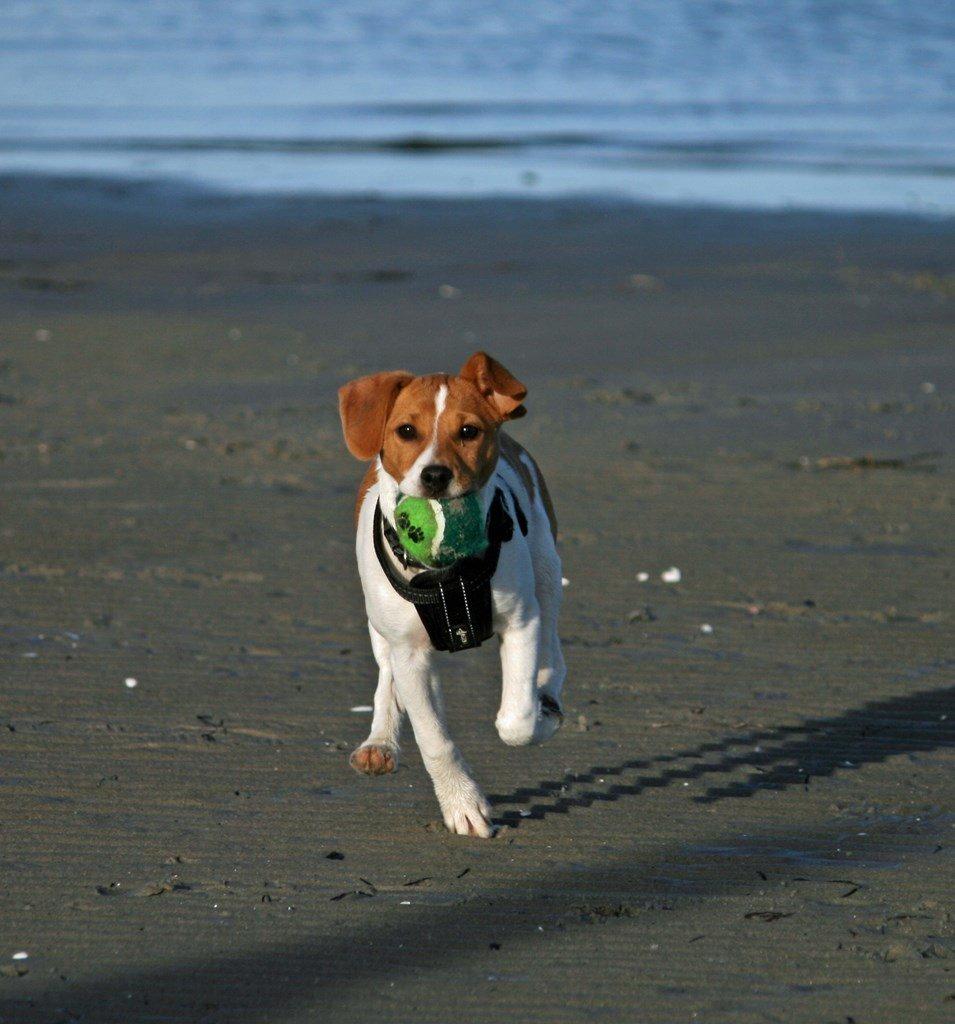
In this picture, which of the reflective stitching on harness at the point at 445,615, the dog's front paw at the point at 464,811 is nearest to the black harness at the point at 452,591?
the reflective stitching on harness at the point at 445,615

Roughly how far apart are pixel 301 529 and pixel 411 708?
343cm

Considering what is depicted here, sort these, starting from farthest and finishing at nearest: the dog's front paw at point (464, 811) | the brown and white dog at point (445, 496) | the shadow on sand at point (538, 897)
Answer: the dog's front paw at point (464, 811) → the brown and white dog at point (445, 496) → the shadow on sand at point (538, 897)

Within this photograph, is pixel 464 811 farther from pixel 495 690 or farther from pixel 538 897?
pixel 495 690

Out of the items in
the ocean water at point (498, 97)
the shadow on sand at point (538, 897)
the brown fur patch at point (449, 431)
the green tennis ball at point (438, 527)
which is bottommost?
the shadow on sand at point (538, 897)

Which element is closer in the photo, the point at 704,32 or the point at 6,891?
the point at 6,891

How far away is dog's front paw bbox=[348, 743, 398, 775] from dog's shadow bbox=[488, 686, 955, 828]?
324mm

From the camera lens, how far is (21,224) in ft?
61.4

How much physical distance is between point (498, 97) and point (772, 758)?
2953cm

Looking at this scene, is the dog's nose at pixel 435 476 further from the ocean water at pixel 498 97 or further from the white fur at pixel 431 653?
the ocean water at pixel 498 97

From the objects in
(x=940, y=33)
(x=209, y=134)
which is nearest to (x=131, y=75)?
(x=209, y=134)

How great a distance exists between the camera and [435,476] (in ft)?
15.5

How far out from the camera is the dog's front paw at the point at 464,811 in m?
5.07

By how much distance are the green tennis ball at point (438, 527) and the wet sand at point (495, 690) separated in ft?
2.71

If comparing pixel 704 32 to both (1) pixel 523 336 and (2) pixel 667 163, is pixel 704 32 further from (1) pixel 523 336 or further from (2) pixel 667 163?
(1) pixel 523 336
